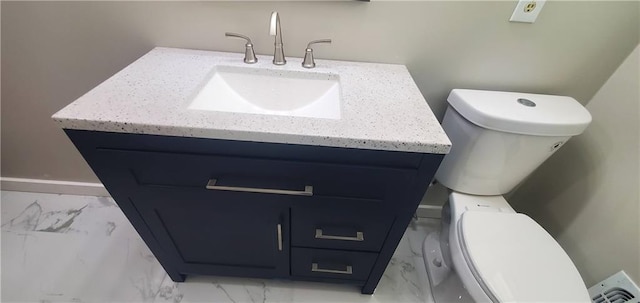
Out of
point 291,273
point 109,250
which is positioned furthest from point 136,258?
point 291,273

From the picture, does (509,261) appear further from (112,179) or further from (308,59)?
(112,179)

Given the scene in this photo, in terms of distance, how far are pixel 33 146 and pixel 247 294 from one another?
1295 millimetres

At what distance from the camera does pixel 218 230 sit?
0.92 meters

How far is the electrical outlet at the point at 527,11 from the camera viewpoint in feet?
2.97

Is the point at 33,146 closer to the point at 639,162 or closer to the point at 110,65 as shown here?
the point at 110,65

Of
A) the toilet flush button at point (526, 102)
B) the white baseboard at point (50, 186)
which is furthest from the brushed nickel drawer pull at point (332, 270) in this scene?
the white baseboard at point (50, 186)

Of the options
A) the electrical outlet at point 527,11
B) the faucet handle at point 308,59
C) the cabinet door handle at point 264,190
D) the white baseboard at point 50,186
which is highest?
the electrical outlet at point 527,11

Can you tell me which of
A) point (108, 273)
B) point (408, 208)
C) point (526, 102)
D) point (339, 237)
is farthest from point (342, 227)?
point (108, 273)

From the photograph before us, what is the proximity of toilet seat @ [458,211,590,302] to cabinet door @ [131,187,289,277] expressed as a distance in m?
0.62

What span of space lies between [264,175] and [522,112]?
89 cm

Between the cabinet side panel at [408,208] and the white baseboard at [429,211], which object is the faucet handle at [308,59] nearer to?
the cabinet side panel at [408,208]

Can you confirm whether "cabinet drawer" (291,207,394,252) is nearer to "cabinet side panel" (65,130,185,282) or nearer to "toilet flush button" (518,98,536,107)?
"cabinet side panel" (65,130,185,282)

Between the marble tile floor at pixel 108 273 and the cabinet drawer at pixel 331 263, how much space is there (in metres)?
0.19

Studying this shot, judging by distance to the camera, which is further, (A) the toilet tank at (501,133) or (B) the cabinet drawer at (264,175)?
Answer: (A) the toilet tank at (501,133)
